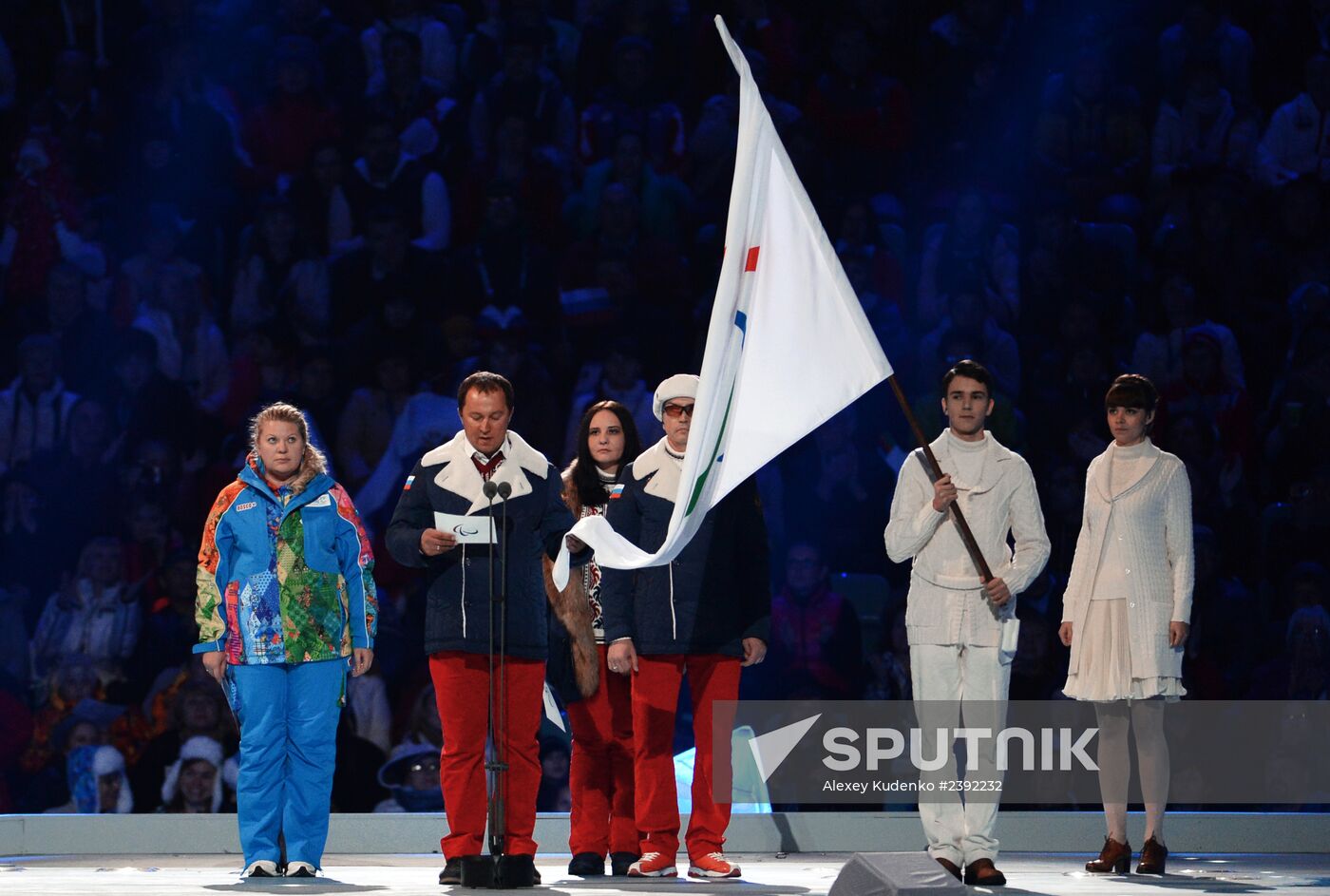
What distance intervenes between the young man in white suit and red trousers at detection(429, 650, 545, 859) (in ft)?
3.50

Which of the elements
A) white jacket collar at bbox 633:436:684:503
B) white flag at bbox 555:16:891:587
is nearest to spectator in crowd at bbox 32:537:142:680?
white jacket collar at bbox 633:436:684:503

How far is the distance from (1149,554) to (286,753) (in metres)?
2.63

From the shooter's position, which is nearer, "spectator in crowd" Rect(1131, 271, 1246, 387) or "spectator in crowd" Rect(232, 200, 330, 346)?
"spectator in crowd" Rect(1131, 271, 1246, 387)

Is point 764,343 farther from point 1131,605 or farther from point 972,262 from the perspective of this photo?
point 972,262

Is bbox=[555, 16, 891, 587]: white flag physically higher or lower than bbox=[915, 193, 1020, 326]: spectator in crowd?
lower

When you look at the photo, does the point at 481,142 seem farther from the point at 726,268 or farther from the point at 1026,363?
the point at 726,268

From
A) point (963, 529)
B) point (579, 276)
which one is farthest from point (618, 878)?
point (579, 276)

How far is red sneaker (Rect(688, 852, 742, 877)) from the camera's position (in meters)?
4.79

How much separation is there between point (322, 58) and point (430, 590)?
14.4ft

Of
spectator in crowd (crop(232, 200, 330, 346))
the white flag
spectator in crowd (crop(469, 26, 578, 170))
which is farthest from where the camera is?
spectator in crowd (crop(469, 26, 578, 170))

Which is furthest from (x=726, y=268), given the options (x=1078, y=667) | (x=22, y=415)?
(x=22, y=415)

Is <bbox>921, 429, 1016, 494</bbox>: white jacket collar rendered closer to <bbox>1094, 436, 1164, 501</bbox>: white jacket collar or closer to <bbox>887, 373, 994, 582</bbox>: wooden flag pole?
<bbox>887, 373, 994, 582</bbox>: wooden flag pole

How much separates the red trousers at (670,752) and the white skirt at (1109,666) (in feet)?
3.68

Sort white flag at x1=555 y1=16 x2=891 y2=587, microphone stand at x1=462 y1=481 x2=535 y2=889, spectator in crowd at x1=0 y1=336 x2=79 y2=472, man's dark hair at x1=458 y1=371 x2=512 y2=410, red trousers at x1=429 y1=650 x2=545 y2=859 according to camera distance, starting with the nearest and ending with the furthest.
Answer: white flag at x1=555 y1=16 x2=891 y2=587 < microphone stand at x1=462 y1=481 x2=535 y2=889 < red trousers at x1=429 y1=650 x2=545 y2=859 < man's dark hair at x1=458 y1=371 x2=512 y2=410 < spectator in crowd at x1=0 y1=336 x2=79 y2=472
